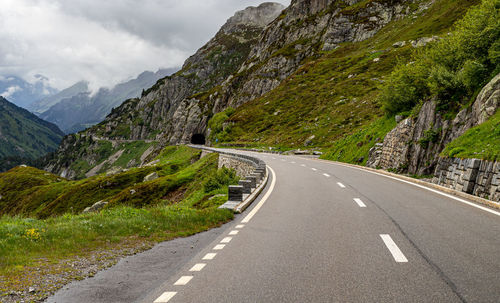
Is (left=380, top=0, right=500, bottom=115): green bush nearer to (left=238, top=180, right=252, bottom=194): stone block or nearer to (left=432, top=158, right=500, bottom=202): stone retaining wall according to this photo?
(left=432, top=158, right=500, bottom=202): stone retaining wall

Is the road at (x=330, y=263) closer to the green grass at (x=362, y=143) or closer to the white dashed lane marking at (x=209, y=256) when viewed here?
the white dashed lane marking at (x=209, y=256)

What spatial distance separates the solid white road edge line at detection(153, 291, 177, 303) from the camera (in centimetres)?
404

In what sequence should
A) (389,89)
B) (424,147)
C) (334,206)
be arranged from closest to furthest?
(334,206) → (424,147) → (389,89)

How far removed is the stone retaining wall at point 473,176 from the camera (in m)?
10.1

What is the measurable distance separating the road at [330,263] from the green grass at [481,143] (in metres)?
3.16

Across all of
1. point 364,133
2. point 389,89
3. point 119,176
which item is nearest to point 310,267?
point 389,89

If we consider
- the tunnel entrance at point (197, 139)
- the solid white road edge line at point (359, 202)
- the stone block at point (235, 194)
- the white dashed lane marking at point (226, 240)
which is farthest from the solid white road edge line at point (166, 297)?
the tunnel entrance at point (197, 139)

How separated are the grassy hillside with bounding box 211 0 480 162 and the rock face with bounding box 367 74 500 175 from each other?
40.3 ft

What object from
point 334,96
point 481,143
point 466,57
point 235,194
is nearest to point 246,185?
point 235,194

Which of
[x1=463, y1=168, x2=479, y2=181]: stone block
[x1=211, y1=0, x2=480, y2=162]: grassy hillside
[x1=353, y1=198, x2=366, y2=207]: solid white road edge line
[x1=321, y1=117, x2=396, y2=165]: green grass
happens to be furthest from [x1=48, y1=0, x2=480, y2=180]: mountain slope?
[x1=353, y1=198, x2=366, y2=207]: solid white road edge line

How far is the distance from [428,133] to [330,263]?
1586cm

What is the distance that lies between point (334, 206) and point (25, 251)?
8557 mm

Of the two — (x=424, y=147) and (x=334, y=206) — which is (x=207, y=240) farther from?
(x=424, y=147)

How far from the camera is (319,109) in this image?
Result: 247ft
